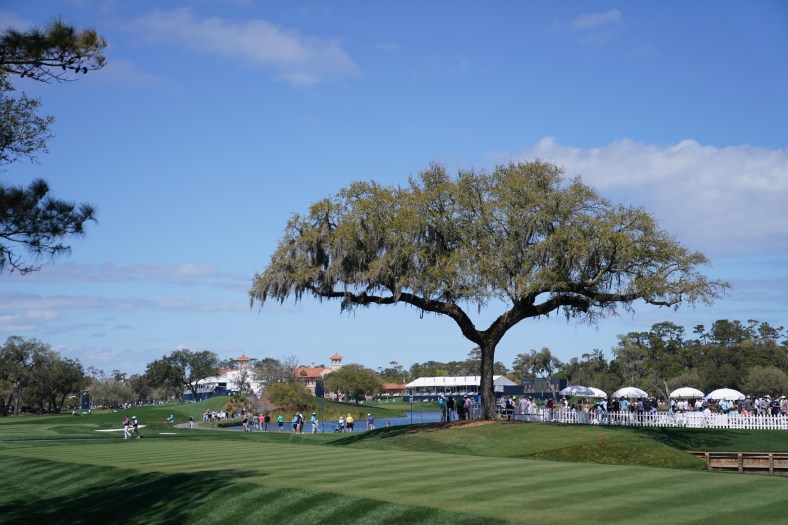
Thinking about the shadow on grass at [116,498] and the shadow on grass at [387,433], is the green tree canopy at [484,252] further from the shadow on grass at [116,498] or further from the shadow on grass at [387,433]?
the shadow on grass at [116,498]

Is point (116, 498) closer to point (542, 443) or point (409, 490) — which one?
point (409, 490)

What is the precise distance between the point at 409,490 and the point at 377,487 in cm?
95

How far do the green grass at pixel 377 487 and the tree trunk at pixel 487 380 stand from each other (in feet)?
24.9

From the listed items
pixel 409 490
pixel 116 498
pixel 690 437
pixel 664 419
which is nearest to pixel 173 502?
pixel 116 498

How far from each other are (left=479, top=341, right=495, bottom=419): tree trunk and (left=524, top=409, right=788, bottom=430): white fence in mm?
2996

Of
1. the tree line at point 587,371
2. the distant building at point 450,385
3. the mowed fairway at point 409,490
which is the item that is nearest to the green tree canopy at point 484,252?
the mowed fairway at point 409,490

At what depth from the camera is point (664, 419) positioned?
4412cm

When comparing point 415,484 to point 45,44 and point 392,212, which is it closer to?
point 45,44

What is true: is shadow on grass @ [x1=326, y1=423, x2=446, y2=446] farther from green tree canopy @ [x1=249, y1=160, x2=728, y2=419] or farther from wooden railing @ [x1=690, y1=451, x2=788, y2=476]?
wooden railing @ [x1=690, y1=451, x2=788, y2=476]

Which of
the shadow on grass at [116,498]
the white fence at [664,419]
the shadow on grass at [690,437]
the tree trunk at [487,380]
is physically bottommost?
the shadow on grass at [116,498]

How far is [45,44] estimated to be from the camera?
669 inches

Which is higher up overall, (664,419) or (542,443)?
(664,419)

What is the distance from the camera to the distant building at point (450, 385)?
14700 centimetres

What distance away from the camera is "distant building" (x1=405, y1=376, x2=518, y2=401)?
482 ft
